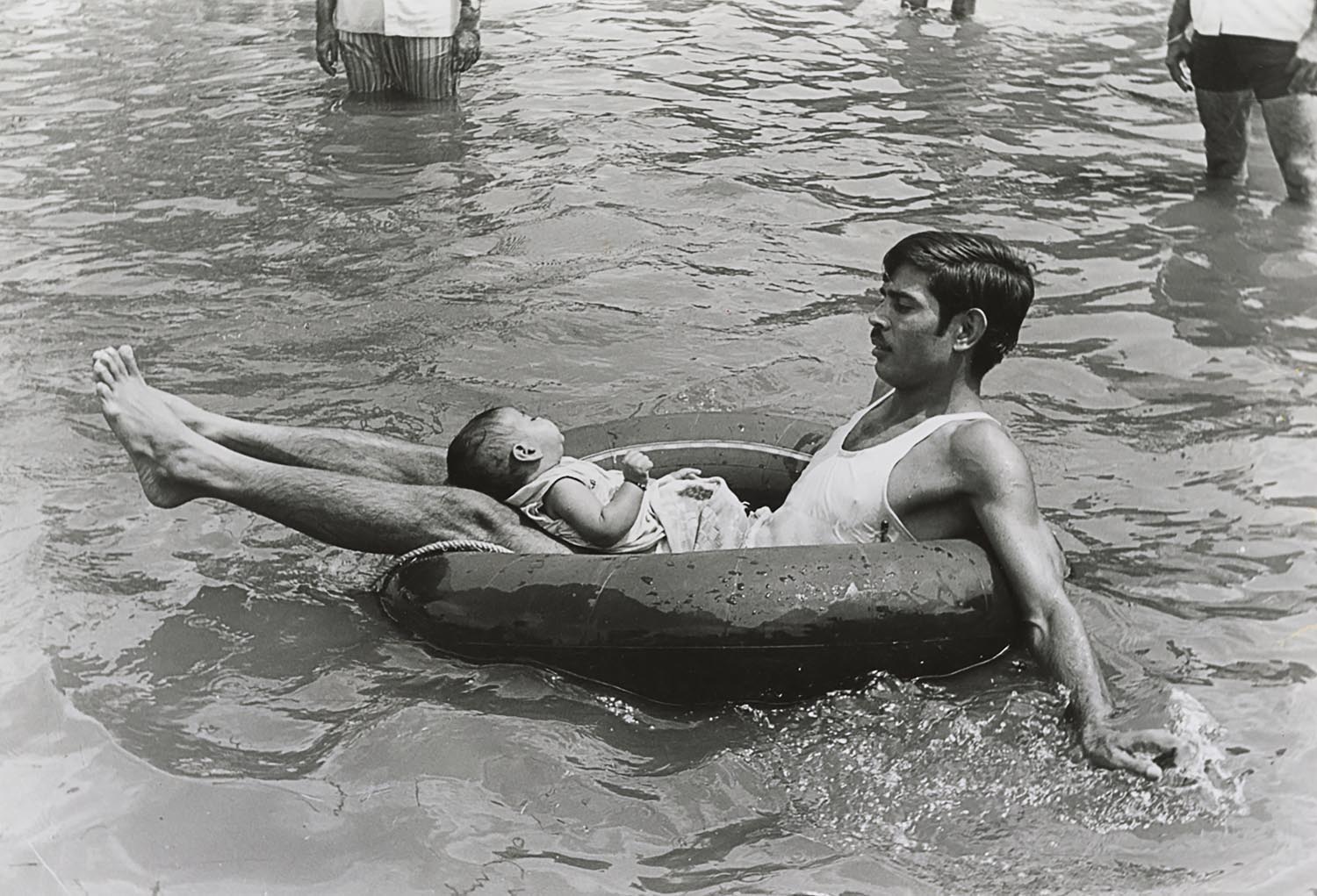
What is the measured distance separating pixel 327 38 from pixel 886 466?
25.3 ft

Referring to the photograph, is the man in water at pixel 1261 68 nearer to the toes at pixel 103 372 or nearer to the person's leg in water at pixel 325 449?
the person's leg in water at pixel 325 449

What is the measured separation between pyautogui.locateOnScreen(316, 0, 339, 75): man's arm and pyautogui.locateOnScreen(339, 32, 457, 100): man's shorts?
0.06 m

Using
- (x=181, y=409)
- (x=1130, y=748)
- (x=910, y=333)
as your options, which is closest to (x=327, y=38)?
(x=181, y=409)

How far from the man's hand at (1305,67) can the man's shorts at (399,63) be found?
19.4ft

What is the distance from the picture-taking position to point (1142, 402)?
6527 millimetres

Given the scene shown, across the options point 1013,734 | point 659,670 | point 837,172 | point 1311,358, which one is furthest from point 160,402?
point 837,172

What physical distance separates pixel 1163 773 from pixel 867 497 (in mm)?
1216

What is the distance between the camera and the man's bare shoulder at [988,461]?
13.9 ft

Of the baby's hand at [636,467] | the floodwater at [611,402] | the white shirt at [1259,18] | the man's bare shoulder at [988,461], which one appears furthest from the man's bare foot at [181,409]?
the white shirt at [1259,18]

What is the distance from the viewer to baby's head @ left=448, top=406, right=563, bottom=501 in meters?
4.73

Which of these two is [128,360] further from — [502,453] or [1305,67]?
[1305,67]

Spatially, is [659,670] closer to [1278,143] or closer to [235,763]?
[235,763]

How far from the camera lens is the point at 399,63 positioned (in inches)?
424

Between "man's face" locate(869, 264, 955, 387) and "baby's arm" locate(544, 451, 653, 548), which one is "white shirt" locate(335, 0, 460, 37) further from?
"man's face" locate(869, 264, 955, 387)
